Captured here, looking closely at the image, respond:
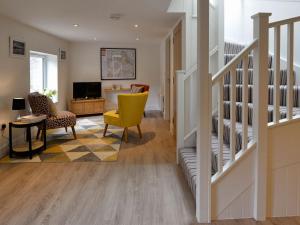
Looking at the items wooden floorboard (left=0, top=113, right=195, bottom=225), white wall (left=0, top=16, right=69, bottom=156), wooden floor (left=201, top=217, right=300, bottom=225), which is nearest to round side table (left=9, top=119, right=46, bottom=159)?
white wall (left=0, top=16, right=69, bottom=156)

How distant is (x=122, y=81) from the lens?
8898 mm

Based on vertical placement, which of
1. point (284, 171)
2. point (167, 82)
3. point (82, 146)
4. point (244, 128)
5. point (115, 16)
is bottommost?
point (82, 146)

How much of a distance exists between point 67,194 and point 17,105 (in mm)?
2087

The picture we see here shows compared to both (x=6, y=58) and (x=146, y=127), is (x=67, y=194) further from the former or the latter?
(x=146, y=127)

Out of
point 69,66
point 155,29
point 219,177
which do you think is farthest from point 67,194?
point 69,66

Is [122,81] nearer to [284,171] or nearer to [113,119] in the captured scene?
[113,119]

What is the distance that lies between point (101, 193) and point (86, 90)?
574 centimetres

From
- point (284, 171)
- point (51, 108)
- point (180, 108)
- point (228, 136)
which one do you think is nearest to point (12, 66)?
point (51, 108)

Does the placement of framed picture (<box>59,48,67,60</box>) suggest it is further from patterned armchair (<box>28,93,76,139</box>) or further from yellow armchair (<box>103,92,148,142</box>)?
yellow armchair (<box>103,92,148,142</box>)

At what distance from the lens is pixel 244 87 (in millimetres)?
2305

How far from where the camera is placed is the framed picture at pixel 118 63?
8.69 metres

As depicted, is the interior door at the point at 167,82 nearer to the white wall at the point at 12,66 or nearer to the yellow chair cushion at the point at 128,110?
the yellow chair cushion at the point at 128,110

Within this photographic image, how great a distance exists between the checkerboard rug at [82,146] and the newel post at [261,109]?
2.27 m

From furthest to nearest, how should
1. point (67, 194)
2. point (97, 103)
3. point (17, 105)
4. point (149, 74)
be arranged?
1. point (149, 74)
2. point (97, 103)
3. point (17, 105)
4. point (67, 194)
